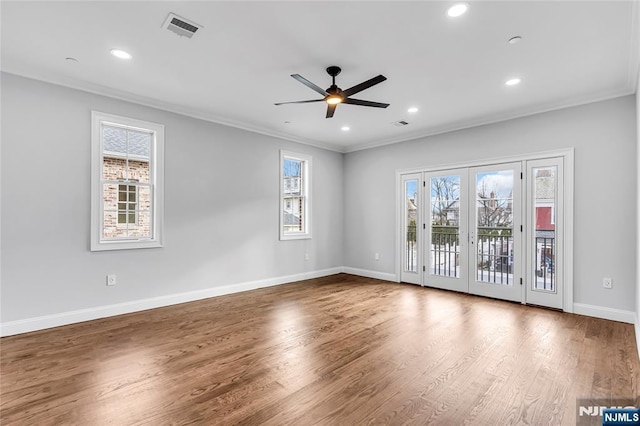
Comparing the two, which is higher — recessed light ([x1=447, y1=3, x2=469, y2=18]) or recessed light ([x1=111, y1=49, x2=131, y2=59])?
recessed light ([x1=111, y1=49, x2=131, y2=59])

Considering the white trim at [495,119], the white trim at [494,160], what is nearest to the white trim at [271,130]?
the white trim at [495,119]

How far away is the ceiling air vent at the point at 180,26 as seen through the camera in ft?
8.36

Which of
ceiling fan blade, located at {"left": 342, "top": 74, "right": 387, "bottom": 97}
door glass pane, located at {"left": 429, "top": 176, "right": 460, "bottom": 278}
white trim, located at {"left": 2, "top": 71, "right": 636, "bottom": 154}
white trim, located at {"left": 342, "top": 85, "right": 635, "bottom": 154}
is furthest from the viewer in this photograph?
door glass pane, located at {"left": 429, "top": 176, "right": 460, "bottom": 278}

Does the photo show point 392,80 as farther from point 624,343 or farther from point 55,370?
point 55,370

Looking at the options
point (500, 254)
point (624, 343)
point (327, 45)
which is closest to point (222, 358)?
point (327, 45)

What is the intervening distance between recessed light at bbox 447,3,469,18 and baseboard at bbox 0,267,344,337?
15.2 feet

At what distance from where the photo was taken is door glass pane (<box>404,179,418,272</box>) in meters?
5.99

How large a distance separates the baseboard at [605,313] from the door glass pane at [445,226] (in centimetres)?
163

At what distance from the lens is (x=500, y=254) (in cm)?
490

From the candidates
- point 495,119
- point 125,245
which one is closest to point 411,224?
point 495,119

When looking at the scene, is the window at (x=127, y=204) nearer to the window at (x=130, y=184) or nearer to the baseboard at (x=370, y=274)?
the window at (x=130, y=184)

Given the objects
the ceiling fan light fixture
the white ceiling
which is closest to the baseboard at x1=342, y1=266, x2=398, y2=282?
the white ceiling

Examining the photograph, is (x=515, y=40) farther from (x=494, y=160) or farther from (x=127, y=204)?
(x=127, y=204)

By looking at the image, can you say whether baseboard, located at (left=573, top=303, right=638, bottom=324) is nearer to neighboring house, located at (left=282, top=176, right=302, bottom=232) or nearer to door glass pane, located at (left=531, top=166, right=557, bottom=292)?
door glass pane, located at (left=531, top=166, right=557, bottom=292)
